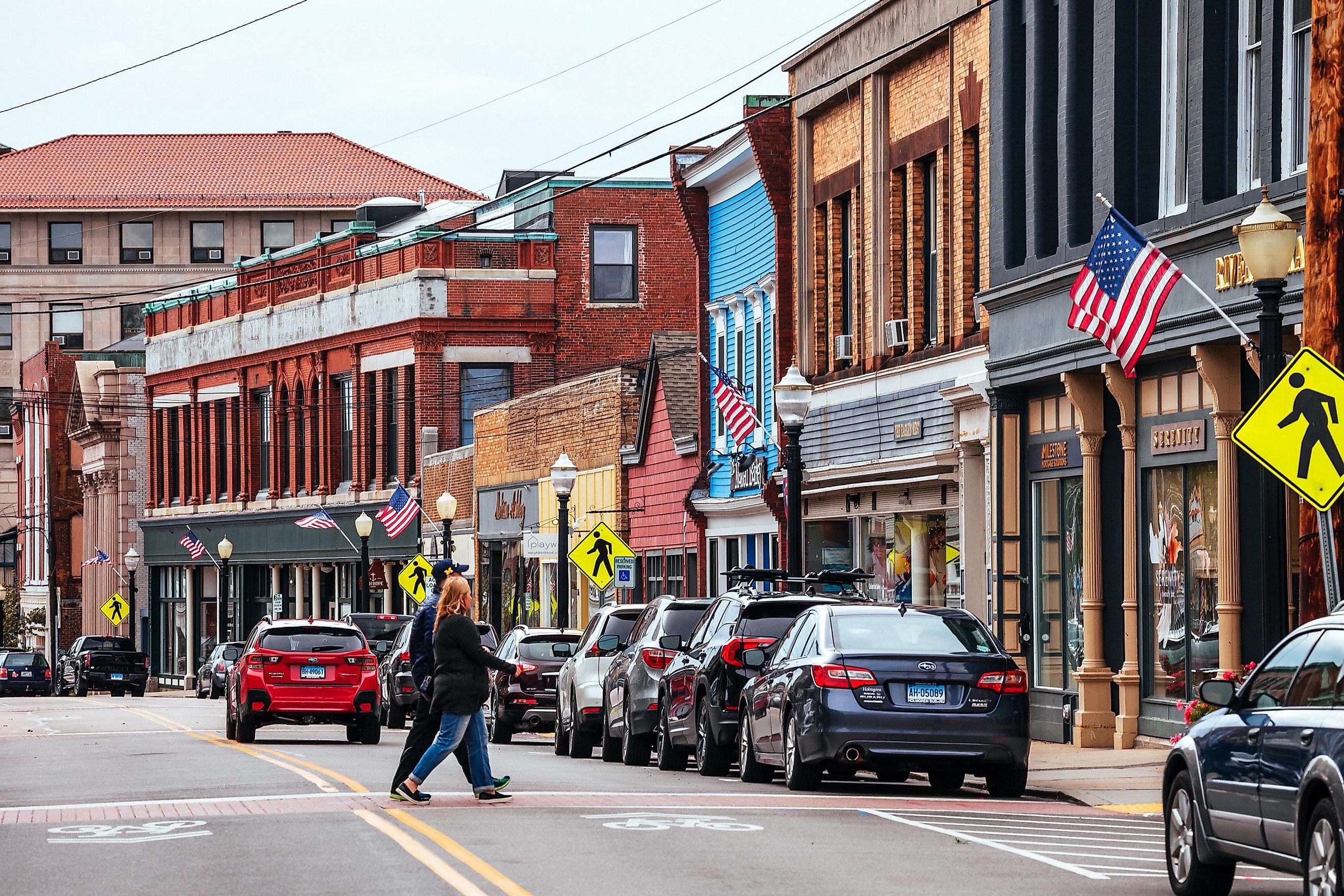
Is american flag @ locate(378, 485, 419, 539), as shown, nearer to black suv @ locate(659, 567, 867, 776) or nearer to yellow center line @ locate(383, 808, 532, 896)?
black suv @ locate(659, 567, 867, 776)

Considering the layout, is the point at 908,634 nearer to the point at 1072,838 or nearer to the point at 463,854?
the point at 1072,838

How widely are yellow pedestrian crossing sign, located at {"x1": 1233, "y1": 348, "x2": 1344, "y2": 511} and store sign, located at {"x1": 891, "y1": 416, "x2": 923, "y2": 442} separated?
1459 centimetres

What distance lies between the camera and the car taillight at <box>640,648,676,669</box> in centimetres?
2283

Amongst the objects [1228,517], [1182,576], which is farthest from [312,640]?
[1228,517]

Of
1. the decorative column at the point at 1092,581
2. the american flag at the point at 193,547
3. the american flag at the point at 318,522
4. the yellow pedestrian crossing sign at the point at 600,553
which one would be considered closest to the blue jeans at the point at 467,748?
the decorative column at the point at 1092,581

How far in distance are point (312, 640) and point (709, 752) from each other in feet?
30.9

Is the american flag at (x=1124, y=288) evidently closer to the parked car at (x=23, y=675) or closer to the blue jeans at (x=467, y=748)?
the blue jeans at (x=467, y=748)

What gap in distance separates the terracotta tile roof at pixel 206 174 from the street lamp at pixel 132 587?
21384 millimetres

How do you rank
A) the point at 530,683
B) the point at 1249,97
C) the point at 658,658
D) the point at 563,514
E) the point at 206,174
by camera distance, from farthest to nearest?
1. the point at 206,174
2. the point at 563,514
3. the point at 530,683
4. the point at 658,658
5. the point at 1249,97

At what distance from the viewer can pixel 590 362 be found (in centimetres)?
5981

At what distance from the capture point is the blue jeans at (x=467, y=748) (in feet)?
53.8

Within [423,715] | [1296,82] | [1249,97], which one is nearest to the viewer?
[423,715]

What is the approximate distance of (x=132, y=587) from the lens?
229ft

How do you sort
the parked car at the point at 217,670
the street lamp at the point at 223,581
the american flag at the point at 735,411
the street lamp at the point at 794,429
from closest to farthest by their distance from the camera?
the street lamp at the point at 794,429 < the american flag at the point at 735,411 < the parked car at the point at 217,670 < the street lamp at the point at 223,581
